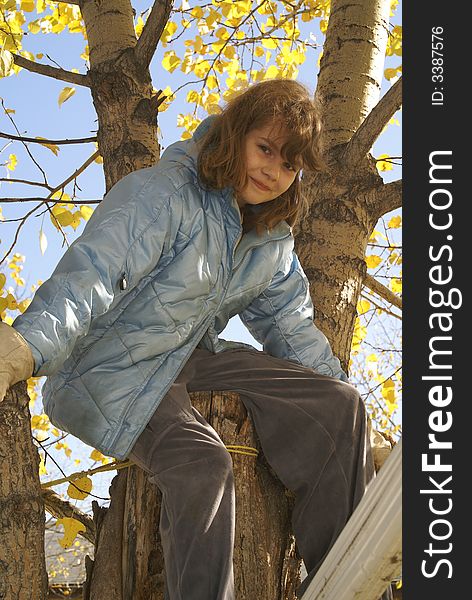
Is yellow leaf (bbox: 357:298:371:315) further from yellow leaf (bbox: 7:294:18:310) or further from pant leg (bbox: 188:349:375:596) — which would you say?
pant leg (bbox: 188:349:375:596)

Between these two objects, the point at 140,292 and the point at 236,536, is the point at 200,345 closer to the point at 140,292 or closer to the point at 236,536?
the point at 140,292

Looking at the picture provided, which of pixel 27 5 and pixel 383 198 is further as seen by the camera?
pixel 27 5

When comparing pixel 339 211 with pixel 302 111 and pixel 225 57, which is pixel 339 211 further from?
pixel 225 57

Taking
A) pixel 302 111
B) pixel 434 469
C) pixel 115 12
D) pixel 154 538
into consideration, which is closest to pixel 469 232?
pixel 434 469

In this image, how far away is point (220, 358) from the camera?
245 centimetres

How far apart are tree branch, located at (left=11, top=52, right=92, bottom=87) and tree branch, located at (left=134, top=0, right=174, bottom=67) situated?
221 millimetres

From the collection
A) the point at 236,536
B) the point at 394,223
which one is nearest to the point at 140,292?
the point at 236,536

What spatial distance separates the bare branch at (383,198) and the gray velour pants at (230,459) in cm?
93

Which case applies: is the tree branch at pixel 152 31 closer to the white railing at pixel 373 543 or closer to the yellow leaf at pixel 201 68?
the white railing at pixel 373 543

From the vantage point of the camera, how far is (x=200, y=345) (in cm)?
248

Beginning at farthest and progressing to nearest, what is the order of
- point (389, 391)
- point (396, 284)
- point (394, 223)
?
1. point (394, 223)
2. point (396, 284)
3. point (389, 391)

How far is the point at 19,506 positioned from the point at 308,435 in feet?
2.66

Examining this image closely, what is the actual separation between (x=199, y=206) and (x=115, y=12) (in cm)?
128

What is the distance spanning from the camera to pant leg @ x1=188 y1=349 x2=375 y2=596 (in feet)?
7.39
